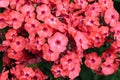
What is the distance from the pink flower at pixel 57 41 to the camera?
2.62 metres

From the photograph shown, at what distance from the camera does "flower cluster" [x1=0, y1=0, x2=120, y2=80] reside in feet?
8.71

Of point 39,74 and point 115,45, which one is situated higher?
point 115,45

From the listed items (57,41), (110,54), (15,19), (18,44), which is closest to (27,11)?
(15,19)

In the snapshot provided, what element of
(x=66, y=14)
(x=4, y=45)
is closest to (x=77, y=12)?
(x=66, y=14)

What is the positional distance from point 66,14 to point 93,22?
0.19 m

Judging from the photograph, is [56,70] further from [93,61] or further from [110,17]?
[110,17]

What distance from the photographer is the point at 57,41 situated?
8.64 ft

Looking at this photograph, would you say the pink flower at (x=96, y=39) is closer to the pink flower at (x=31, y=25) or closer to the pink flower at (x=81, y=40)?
the pink flower at (x=81, y=40)

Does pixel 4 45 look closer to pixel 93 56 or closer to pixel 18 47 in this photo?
pixel 18 47

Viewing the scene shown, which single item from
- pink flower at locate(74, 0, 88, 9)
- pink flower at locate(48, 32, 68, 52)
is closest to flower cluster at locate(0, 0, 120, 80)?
pink flower at locate(48, 32, 68, 52)

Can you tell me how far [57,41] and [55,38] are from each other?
21mm

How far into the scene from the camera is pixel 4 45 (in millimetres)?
2805

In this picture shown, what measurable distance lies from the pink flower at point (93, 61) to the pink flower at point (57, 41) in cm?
20

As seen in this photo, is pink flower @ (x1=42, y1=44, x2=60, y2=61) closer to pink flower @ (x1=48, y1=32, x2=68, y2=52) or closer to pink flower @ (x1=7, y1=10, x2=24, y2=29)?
pink flower @ (x1=48, y1=32, x2=68, y2=52)
